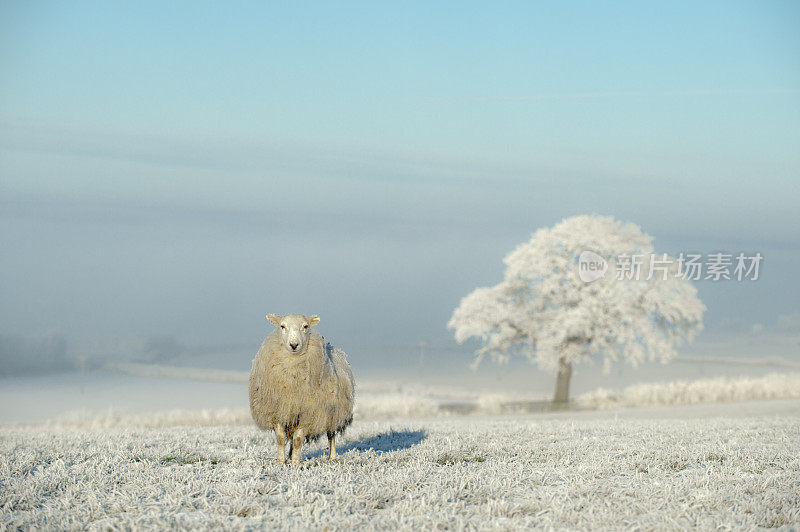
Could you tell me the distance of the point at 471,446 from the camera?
11.8m

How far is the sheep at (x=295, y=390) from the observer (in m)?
10.0

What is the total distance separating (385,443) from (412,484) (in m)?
4.36

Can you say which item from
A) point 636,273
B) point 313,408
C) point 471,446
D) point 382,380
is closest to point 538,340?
point 636,273

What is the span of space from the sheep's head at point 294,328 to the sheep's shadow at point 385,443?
233 cm

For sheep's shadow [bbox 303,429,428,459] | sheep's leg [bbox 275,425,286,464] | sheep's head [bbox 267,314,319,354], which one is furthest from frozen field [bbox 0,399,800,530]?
sheep's head [bbox 267,314,319,354]

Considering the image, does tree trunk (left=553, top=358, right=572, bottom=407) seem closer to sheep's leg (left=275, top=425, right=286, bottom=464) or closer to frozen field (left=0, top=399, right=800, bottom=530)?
frozen field (left=0, top=399, right=800, bottom=530)

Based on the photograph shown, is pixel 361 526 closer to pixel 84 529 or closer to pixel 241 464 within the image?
pixel 84 529

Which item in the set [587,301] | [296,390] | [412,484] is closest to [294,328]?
[296,390]

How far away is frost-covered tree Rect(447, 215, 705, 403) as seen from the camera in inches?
1187

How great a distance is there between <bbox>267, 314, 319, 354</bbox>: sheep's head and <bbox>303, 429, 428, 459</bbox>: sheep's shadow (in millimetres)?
2330

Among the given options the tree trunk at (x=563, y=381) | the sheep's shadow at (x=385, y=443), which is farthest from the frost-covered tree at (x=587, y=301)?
the sheep's shadow at (x=385, y=443)

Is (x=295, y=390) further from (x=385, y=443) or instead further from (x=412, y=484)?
(x=385, y=443)

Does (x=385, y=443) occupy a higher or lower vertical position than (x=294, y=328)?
lower

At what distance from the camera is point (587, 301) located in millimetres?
29906
